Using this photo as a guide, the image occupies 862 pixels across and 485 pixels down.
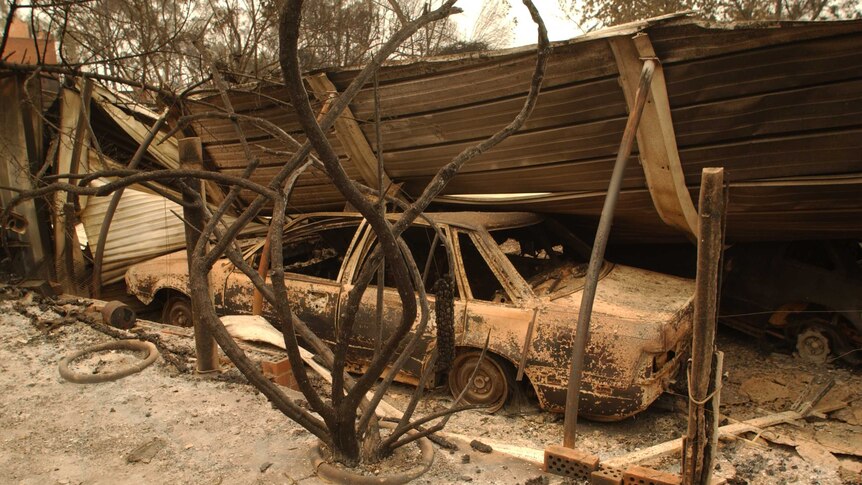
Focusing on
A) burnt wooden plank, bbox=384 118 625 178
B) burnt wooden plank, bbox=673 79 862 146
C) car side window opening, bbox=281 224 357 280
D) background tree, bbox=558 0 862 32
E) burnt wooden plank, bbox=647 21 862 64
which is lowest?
car side window opening, bbox=281 224 357 280

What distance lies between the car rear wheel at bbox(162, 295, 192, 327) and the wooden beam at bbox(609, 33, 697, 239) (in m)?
4.35

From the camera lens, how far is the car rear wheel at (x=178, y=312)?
6070 millimetres

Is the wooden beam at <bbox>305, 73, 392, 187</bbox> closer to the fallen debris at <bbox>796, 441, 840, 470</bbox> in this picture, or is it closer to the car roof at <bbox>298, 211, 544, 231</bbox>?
the car roof at <bbox>298, 211, 544, 231</bbox>

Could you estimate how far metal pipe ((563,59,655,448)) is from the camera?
11.8 ft

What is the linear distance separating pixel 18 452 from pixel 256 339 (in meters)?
1.80

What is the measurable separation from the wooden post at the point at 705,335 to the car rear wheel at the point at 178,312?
4.74 metres

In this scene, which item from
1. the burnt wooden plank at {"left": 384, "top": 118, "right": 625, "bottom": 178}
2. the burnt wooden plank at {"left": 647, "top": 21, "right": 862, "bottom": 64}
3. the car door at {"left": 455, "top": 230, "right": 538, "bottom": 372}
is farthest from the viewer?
the burnt wooden plank at {"left": 384, "top": 118, "right": 625, "bottom": 178}

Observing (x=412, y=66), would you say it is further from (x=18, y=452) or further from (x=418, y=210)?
(x=18, y=452)

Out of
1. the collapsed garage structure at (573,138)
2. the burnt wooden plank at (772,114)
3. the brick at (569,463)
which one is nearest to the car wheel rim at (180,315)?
the collapsed garage structure at (573,138)

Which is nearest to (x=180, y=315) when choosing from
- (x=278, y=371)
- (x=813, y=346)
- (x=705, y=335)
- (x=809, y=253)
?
(x=278, y=371)

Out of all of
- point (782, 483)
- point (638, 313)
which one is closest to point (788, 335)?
point (638, 313)

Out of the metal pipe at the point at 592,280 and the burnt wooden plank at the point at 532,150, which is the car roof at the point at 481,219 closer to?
the burnt wooden plank at the point at 532,150

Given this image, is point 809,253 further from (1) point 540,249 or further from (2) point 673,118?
(1) point 540,249

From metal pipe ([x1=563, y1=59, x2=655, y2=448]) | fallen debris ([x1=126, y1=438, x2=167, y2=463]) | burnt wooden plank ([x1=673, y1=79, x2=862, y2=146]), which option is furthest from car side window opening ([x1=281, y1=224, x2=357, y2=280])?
burnt wooden plank ([x1=673, y1=79, x2=862, y2=146])
